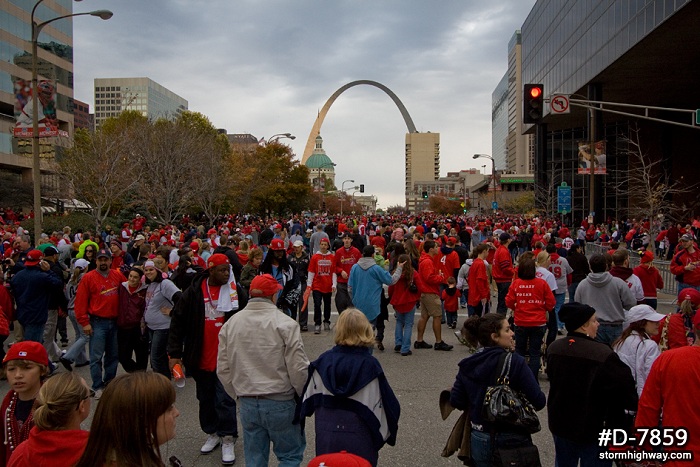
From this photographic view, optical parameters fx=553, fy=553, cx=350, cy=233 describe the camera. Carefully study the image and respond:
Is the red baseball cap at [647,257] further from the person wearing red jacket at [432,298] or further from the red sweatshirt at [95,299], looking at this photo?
the red sweatshirt at [95,299]

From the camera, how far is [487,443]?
12.0 ft

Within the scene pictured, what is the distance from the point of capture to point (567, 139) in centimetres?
5759

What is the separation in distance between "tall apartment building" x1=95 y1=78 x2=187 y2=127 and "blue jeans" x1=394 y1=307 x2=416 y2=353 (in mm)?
117949

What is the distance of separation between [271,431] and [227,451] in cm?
139

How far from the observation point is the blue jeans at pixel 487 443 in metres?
3.55

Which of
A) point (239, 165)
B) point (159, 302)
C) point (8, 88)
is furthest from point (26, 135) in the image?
point (8, 88)

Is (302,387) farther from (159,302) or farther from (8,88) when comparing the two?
(8,88)

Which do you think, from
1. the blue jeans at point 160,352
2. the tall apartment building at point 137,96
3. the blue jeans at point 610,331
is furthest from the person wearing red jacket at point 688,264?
the tall apartment building at point 137,96

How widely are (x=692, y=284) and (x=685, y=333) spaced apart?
6119 mm

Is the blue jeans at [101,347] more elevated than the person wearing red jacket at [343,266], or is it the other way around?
the person wearing red jacket at [343,266]

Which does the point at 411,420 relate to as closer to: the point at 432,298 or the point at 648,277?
the point at 432,298

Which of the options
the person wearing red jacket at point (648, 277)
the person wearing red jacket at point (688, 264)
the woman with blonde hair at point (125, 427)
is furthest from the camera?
the person wearing red jacket at point (688, 264)

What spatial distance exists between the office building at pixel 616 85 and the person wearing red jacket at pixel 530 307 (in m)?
9.21

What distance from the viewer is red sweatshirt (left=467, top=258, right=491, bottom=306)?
10.1m
